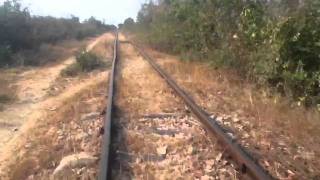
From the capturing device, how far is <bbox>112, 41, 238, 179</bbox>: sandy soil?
612 cm

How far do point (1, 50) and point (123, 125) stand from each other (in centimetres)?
1276

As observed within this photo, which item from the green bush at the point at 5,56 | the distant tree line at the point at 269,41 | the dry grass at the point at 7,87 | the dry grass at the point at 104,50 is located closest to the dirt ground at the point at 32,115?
the dry grass at the point at 7,87

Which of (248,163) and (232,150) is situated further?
(232,150)

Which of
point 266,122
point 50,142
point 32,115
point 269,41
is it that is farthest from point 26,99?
point 266,122

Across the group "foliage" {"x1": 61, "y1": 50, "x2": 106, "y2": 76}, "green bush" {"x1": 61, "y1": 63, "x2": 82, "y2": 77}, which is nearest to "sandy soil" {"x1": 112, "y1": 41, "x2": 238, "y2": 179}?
"green bush" {"x1": 61, "y1": 63, "x2": 82, "y2": 77}

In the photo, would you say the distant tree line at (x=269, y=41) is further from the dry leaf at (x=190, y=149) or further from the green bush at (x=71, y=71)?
the green bush at (x=71, y=71)

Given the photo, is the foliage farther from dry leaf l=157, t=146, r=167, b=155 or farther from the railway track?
dry leaf l=157, t=146, r=167, b=155

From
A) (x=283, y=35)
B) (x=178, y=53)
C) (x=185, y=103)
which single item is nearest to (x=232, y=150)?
(x=185, y=103)

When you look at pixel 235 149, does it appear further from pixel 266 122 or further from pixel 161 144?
pixel 266 122

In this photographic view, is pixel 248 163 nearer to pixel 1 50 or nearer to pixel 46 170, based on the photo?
pixel 46 170

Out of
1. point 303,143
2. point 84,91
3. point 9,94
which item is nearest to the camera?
point 303,143

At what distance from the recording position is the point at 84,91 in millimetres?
11852

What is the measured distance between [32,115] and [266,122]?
16.3ft

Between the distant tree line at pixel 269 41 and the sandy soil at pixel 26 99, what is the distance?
460 cm
